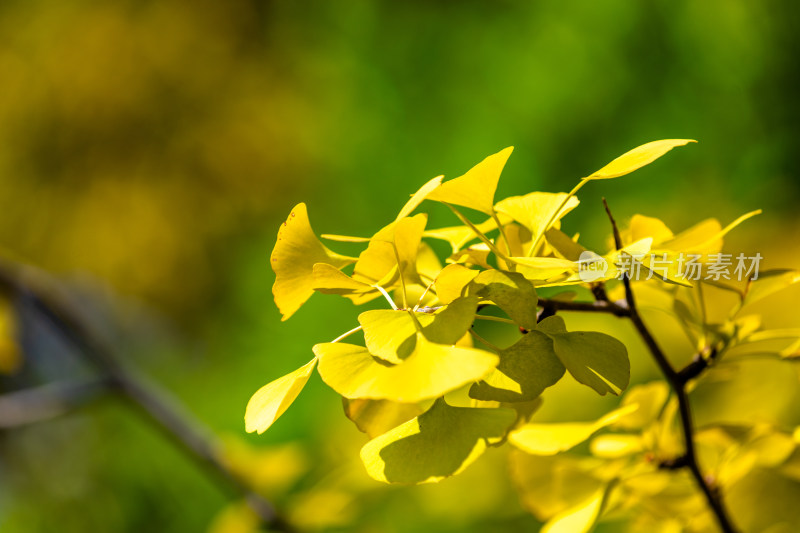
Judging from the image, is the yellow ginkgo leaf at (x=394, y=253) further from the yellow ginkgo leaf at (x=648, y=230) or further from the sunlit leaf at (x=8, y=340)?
the sunlit leaf at (x=8, y=340)

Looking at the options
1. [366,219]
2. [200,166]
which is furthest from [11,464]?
[366,219]

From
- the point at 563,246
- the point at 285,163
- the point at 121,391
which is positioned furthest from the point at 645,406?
the point at 285,163

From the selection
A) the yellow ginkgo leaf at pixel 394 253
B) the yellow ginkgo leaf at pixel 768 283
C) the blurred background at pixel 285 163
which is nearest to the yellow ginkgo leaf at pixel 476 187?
the yellow ginkgo leaf at pixel 394 253

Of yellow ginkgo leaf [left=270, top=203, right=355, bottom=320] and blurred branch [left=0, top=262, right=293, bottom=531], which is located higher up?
yellow ginkgo leaf [left=270, top=203, right=355, bottom=320]

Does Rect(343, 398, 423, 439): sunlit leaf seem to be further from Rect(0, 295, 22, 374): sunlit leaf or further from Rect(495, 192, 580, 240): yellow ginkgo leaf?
Rect(0, 295, 22, 374): sunlit leaf

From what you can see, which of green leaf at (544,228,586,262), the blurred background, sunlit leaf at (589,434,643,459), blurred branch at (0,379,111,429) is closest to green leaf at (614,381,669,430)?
sunlit leaf at (589,434,643,459)

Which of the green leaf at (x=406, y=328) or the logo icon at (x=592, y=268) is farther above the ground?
the logo icon at (x=592, y=268)
